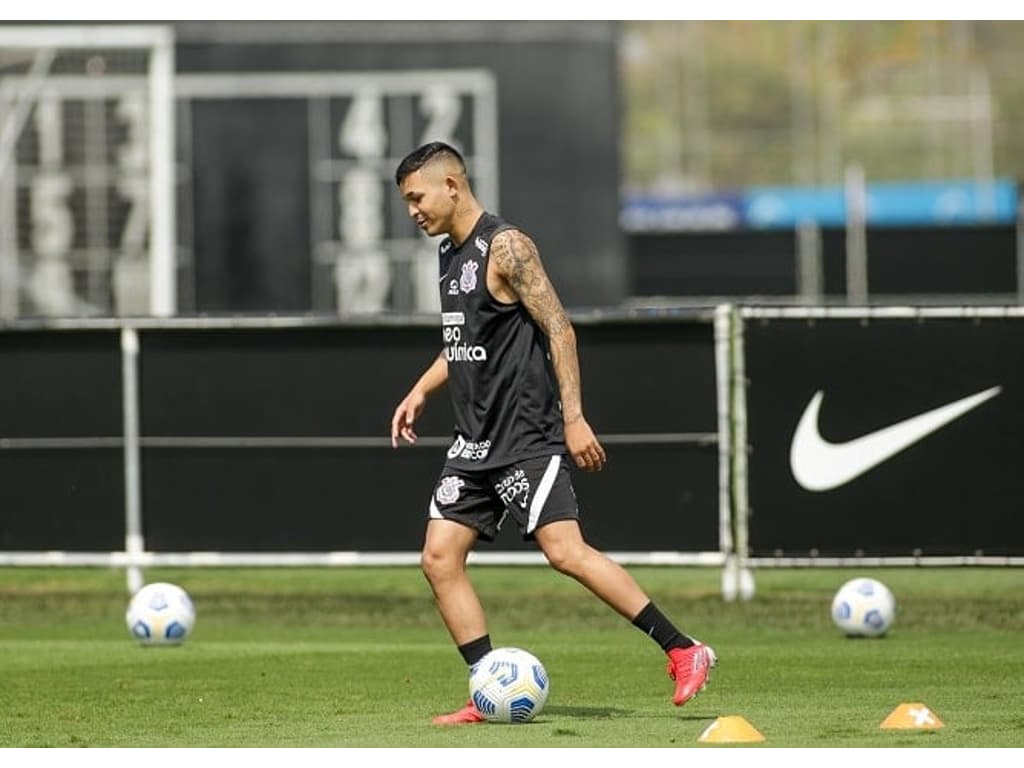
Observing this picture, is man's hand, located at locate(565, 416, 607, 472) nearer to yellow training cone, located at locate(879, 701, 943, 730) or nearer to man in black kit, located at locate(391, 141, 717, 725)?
man in black kit, located at locate(391, 141, 717, 725)

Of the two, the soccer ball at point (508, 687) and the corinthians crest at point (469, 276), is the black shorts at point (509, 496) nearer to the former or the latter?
the soccer ball at point (508, 687)

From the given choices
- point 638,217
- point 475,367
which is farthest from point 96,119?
point 638,217

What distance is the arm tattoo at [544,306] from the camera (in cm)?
991

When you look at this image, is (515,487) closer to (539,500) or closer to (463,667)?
(539,500)

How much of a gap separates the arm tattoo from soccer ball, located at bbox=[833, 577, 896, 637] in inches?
184

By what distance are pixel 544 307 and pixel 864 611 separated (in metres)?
4.85

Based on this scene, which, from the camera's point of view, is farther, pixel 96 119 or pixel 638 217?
pixel 638 217

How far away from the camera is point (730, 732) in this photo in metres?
8.86

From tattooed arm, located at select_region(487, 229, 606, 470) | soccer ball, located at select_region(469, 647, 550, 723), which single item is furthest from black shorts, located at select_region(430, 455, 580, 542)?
soccer ball, located at select_region(469, 647, 550, 723)

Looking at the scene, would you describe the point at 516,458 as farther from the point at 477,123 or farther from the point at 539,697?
the point at 477,123

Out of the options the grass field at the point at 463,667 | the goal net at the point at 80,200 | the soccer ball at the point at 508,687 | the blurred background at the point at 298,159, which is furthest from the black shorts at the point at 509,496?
the goal net at the point at 80,200

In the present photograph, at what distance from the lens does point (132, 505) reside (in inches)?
664

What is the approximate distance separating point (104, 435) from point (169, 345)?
29.0 inches

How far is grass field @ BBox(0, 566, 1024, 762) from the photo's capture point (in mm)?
9602
